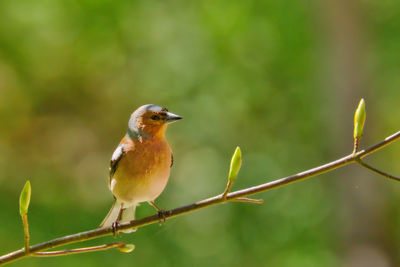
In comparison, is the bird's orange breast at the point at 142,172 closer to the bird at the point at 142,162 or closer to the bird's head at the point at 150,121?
the bird at the point at 142,162

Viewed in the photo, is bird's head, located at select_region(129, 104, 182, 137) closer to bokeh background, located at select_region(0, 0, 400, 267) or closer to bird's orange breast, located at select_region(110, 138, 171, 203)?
bird's orange breast, located at select_region(110, 138, 171, 203)

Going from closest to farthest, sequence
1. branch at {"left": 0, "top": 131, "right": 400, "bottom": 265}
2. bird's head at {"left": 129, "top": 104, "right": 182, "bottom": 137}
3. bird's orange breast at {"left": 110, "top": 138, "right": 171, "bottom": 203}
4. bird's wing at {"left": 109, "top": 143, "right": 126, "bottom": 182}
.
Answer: branch at {"left": 0, "top": 131, "right": 400, "bottom": 265}, bird's orange breast at {"left": 110, "top": 138, "right": 171, "bottom": 203}, bird's wing at {"left": 109, "top": 143, "right": 126, "bottom": 182}, bird's head at {"left": 129, "top": 104, "right": 182, "bottom": 137}

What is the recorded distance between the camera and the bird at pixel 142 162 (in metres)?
3.53

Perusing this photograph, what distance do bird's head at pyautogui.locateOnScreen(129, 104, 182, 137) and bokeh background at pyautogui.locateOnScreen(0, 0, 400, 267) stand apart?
5.56 m

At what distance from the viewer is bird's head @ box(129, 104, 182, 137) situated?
3.85 metres

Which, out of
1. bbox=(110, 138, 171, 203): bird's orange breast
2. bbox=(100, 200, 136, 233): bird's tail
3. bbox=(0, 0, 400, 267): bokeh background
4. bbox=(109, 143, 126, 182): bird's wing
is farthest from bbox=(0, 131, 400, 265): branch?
bbox=(0, 0, 400, 267): bokeh background

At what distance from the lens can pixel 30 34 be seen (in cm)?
1096

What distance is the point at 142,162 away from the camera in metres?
3.58

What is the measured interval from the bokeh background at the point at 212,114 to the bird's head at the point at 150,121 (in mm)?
5565

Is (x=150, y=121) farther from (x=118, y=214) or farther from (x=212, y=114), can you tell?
(x=212, y=114)

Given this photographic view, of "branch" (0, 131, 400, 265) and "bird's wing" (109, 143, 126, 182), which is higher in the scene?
"branch" (0, 131, 400, 265)

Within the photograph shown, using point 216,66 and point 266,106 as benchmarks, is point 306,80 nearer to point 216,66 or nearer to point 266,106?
point 266,106

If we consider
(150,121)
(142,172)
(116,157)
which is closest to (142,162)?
(142,172)

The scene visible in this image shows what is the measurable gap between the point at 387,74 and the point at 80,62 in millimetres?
6690
